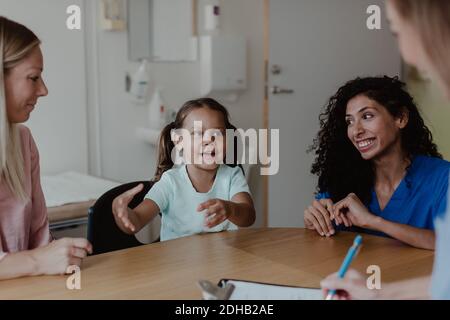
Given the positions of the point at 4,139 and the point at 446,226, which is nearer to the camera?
the point at 446,226

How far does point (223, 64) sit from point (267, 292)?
241cm

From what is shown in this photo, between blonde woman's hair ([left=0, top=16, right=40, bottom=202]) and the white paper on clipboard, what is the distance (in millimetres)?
587

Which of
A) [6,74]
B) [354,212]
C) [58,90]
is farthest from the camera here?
[58,90]

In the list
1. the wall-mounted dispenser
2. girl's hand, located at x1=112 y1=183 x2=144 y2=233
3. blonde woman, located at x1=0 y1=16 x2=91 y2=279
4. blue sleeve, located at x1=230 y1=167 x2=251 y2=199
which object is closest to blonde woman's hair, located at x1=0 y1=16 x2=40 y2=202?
blonde woman, located at x1=0 y1=16 x2=91 y2=279

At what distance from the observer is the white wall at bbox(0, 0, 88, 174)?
2709 mm

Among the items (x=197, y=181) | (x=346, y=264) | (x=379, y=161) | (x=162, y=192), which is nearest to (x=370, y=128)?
(x=379, y=161)

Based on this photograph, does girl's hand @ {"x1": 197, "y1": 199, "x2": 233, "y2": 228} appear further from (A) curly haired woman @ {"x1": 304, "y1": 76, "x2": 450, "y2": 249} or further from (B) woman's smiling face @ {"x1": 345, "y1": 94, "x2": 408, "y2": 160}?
(B) woman's smiling face @ {"x1": 345, "y1": 94, "x2": 408, "y2": 160}

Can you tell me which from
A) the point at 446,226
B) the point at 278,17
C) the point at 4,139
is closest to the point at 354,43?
the point at 278,17

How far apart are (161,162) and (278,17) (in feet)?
5.44

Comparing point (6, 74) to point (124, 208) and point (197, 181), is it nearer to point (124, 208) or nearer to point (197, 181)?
point (124, 208)

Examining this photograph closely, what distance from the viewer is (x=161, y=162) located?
185 centimetres

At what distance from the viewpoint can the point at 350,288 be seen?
37.1 inches

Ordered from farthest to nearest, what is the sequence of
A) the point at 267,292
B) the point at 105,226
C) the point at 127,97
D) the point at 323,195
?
the point at 127,97, the point at 323,195, the point at 105,226, the point at 267,292
